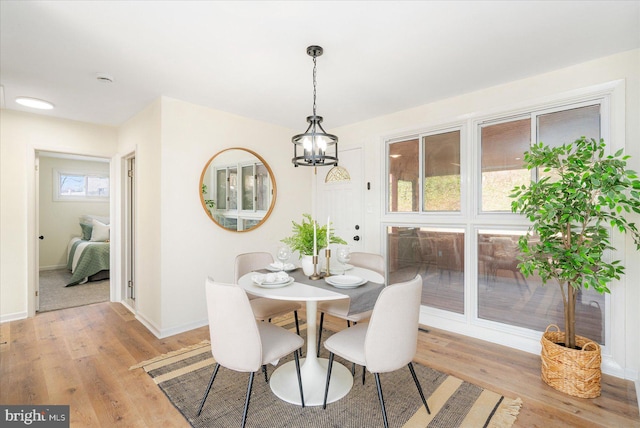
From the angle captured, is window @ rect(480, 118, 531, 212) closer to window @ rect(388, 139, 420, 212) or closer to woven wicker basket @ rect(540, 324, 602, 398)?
window @ rect(388, 139, 420, 212)

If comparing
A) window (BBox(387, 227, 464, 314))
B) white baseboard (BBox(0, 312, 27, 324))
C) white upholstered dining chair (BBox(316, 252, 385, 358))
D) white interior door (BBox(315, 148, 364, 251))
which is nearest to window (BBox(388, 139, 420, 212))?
window (BBox(387, 227, 464, 314))

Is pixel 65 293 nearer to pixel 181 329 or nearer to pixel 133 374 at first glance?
pixel 181 329

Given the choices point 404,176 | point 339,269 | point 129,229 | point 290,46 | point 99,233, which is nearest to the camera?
point 290,46

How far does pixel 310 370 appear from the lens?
227 cm

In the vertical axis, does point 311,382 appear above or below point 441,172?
below

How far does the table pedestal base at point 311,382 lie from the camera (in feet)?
6.72

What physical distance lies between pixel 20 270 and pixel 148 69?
3006mm

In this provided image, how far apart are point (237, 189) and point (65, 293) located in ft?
10.7

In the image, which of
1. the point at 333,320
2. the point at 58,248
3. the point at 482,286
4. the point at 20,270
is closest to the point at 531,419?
the point at 482,286

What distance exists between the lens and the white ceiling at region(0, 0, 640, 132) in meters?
1.78

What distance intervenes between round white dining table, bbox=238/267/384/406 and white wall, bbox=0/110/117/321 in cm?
322

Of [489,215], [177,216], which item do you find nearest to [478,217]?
[489,215]

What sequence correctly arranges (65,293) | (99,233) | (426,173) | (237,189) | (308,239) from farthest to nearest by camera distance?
(99,233)
(65,293)
(237,189)
(426,173)
(308,239)

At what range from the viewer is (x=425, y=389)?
2.16 meters
